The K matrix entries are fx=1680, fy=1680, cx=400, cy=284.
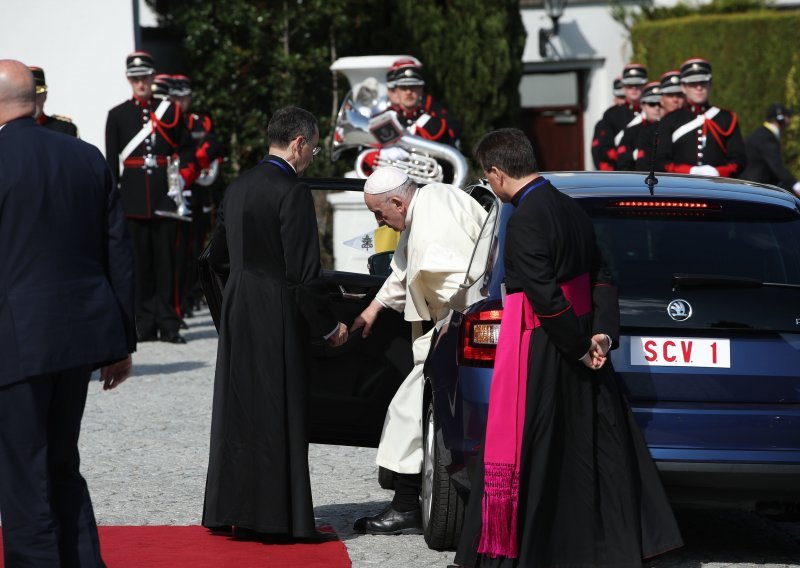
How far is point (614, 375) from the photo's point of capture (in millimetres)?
5836

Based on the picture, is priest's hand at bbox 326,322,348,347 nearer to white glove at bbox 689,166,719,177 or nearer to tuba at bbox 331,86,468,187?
→ tuba at bbox 331,86,468,187

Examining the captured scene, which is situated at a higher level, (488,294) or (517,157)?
(517,157)

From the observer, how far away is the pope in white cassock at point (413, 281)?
6.62m

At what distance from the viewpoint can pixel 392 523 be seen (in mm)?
6926

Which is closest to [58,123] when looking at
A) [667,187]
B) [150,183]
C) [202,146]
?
[150,183]

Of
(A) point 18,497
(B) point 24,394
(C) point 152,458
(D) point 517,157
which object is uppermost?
(D) point 517,157

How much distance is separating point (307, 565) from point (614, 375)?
1.41 m

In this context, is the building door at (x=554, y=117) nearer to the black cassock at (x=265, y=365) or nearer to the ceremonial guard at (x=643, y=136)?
the ceremonial guard at (x=643, y=136)

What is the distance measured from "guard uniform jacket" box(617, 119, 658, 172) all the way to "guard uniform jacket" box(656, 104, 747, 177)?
1.45 meters

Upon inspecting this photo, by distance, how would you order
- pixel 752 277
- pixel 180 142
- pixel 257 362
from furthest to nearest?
pixel 180 142 → pixel 257 362 → pixel 752 277

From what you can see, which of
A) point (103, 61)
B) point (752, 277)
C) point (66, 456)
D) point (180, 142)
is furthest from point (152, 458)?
point (103, 61)

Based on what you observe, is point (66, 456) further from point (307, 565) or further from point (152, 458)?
point (152, 458)

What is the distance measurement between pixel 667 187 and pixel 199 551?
2.30 meters

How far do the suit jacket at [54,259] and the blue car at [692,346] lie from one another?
1296mm
